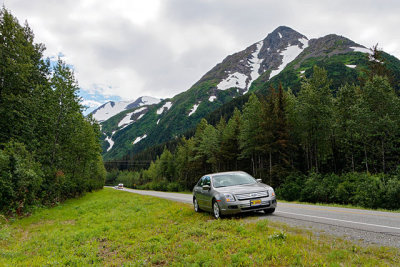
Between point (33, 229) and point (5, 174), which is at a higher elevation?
point (5, 174)

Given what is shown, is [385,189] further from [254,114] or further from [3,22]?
[3,22]

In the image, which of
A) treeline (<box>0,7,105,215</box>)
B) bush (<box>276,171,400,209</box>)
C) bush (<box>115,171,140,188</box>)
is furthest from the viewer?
bush (<box>115,171,140,188</box>)

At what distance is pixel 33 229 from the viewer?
12.6m

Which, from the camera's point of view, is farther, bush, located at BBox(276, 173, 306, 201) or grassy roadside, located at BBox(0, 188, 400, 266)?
bush, located at BBox(276, 173, 306, 201)

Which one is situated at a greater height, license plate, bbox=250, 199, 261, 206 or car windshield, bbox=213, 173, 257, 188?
car windshield, bbox=213, 173, 257, 188

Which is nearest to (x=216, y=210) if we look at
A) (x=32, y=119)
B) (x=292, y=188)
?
(x=32, y=119)

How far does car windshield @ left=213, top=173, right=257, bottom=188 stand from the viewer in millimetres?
10789

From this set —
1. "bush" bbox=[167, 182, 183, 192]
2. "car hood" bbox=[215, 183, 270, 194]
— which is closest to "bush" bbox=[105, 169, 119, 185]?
"bush" bbox=[167, 182, 183, 192]

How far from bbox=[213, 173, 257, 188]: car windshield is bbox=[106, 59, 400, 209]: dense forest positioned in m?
13.1

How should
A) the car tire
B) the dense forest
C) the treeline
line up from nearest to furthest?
the car tire → the treeline → the dense forest

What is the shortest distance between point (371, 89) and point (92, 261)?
28304 mm

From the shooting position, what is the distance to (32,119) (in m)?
22.0

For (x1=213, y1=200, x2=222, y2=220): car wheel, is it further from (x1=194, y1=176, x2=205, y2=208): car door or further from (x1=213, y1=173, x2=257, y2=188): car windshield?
(x1=194, y1=176, x2=205, y2=208): car door

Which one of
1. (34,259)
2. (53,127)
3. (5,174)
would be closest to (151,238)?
(34,259)
